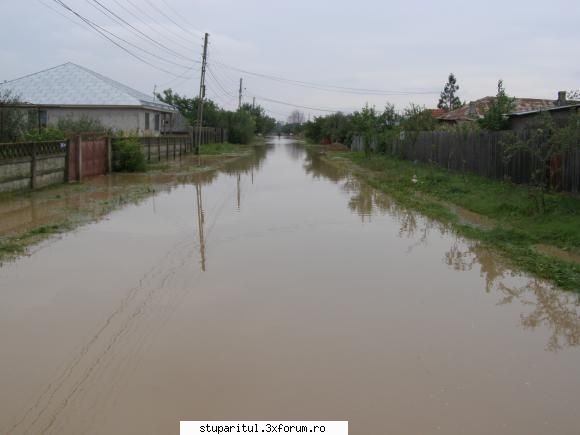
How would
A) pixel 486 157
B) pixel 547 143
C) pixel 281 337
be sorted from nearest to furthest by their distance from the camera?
pixel 281 337 < pixel 547 143 < pixel 486 157

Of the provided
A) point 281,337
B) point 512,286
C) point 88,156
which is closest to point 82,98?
point 88,156

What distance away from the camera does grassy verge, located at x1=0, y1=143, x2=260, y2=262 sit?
33.4 feet

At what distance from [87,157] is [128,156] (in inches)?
141

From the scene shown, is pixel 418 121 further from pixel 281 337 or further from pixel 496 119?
pixel 281 337

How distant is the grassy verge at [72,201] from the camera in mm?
10195

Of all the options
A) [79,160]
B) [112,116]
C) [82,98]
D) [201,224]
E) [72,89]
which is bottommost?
[201,224]

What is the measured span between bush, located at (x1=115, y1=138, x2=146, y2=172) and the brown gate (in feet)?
3.10

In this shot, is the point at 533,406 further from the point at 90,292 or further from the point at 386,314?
the point at 90,292

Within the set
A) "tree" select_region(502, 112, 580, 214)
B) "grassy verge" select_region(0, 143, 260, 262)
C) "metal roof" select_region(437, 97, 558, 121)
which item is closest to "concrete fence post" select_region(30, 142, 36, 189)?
"grassy verge" select_region(0, 143, 260, 262)

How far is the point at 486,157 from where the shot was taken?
20.7 m

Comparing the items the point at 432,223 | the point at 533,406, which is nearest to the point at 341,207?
the point at 432,223

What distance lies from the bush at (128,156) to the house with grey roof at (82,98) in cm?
1002

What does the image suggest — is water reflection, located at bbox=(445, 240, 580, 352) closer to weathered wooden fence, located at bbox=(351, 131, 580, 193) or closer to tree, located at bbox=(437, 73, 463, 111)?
weathered wooden fence, located at bbox=(351, 131, 580, 193)

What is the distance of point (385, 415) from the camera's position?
425 centimetres
